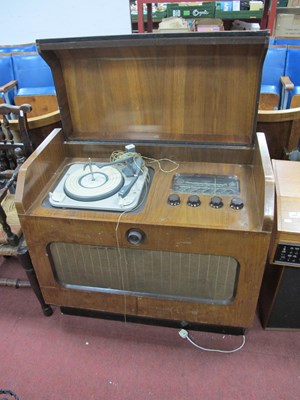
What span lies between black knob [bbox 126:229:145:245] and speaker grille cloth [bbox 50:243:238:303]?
8cm

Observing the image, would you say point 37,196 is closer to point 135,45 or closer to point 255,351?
point 135,45

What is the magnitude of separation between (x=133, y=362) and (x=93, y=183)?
0.74 m

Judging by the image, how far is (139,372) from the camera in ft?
4.07

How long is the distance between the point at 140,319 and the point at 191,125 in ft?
2.82

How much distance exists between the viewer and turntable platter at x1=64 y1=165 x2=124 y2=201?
108cm

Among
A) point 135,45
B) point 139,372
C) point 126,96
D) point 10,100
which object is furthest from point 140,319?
point 10,100

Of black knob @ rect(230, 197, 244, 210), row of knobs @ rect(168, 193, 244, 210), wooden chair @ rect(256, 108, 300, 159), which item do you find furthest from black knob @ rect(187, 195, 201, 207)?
wooden chair @ rect(256, 108, 300, 159)

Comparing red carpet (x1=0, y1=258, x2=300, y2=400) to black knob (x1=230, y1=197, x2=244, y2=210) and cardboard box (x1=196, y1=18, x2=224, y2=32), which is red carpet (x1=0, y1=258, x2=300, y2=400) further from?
cardboard box (x1=196, y1=18, x2=224, y2=32)

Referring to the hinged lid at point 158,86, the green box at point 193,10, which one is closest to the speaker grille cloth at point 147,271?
the hinged lid at point 158,86

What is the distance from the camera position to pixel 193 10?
12.7 feet

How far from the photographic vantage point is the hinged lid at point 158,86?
3.36ft

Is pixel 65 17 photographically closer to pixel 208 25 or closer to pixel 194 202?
pixel 208 25

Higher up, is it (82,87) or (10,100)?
(82,87)

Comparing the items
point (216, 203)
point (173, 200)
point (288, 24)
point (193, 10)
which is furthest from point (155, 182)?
point (288, 24)
